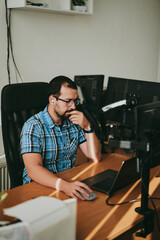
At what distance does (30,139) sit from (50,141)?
0.17 m

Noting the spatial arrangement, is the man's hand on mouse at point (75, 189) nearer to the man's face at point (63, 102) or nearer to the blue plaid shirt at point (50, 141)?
the blue plaid shirt at point (50, 141)

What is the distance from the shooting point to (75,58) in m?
3.32

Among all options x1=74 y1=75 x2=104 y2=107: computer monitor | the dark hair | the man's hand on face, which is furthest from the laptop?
x1=74 y1=75 x2=104 y2=107: computer monitor

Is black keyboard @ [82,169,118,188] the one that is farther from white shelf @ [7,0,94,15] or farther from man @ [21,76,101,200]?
white shelf @ [7,0,94,15]

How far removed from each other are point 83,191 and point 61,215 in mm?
634

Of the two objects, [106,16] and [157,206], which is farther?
[106,16]

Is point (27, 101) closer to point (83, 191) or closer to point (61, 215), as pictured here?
point (83, 191)

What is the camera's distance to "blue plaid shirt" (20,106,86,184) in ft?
6.27

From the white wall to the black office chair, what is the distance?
696 mm

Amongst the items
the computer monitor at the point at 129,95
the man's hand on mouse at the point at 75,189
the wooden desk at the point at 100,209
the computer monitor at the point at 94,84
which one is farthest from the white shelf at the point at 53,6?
the man's hand on mouse at the point at 75,189

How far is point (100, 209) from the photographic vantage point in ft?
4.90

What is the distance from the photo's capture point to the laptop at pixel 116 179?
1607mm

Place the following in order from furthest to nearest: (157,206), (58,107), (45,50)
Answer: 1. (45,50)
2. (58,107)
3. (157,206)

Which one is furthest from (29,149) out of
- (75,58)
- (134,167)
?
(75,58)
